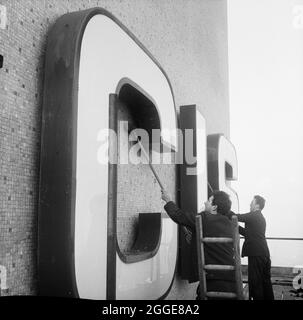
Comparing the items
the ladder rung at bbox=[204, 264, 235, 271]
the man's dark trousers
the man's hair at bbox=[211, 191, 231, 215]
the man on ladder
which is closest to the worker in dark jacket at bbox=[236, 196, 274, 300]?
the man's dark trousers

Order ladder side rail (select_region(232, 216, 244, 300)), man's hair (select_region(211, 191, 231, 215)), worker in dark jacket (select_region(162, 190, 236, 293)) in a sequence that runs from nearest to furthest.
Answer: ladder side rail (select_region(232, 216, 244, 300))
worker in dark jacket (select_region(162, 190, 236, 293))
man's hair (select_region(211, 191, 231, 215))

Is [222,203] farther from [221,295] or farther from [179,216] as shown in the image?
[221,295]

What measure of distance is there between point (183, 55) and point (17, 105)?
2.62m

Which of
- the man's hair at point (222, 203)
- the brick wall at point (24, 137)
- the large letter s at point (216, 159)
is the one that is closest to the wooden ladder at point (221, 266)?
the man's hair at point (222, 203)

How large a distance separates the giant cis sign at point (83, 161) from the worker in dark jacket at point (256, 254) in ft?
6.10

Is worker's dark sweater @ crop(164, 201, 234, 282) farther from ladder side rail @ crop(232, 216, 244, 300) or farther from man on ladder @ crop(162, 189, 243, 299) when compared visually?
ladder side rail @ crop(232, 216, 244, 300)

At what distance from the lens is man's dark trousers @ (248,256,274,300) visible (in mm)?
3529

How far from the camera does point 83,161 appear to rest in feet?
A: 4.82

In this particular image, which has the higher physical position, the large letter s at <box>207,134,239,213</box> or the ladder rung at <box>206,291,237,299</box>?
the large letter s at <box>207,134,239,213</box>

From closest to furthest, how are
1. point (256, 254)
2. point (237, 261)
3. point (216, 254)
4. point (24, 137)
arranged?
point (24, 137), point (237, 261), point (216, 254), point (256, 254)

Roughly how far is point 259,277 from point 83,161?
2.69 m

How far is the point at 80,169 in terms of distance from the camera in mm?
1443

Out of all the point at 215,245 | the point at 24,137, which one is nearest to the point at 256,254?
the point at 215,245
